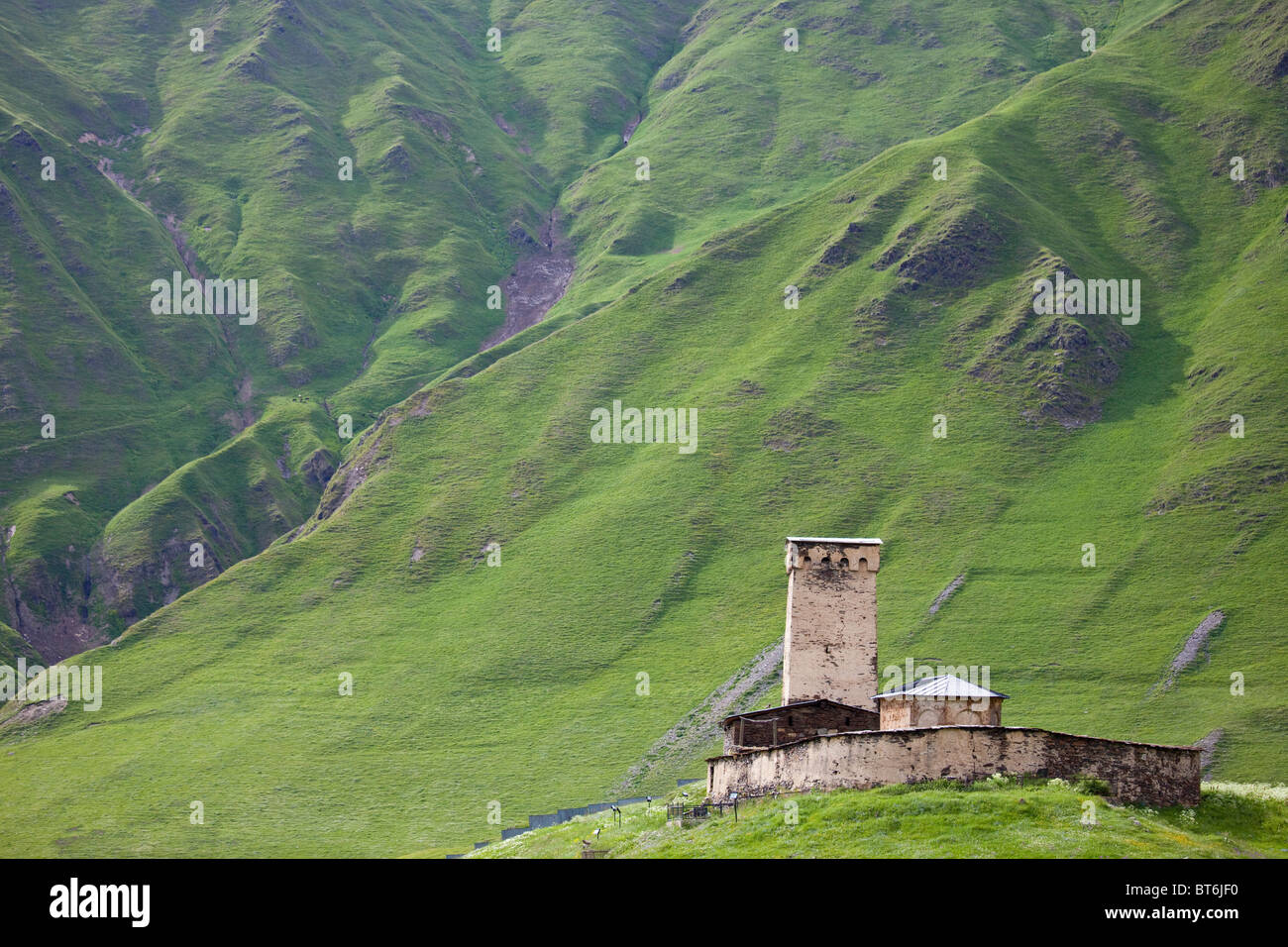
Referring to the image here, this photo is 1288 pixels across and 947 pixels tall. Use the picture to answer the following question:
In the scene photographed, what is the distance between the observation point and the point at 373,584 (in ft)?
576

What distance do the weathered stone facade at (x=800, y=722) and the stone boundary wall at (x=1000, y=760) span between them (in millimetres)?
9928

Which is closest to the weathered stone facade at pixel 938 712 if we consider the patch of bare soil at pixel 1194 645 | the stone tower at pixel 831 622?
the stone tower at pixel 831 622

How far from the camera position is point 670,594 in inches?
6442

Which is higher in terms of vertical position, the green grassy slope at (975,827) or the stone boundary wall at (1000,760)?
the stone boundary wall at (1000,760)

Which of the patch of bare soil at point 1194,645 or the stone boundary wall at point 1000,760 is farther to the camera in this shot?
the patch of bare soil at point 1194,645

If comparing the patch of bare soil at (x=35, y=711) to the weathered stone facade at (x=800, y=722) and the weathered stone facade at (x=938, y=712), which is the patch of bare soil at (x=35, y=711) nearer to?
the weathered stone facade at (x=800, y=722)

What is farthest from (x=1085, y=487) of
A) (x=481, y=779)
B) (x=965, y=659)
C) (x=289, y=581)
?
(x=289, y=581)

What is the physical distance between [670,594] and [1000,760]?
109916 mm

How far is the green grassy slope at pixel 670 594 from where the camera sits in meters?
135

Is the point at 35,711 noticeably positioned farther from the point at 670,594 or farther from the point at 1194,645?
the point at 1194,645

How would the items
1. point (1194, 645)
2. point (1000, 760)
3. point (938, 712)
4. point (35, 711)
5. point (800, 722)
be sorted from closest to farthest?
point (1000, 760)
point (938, 712)
point (800, 722)
point (1194, 645)
point (35, 711)

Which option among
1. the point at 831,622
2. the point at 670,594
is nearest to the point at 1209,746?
the point at 670,594
